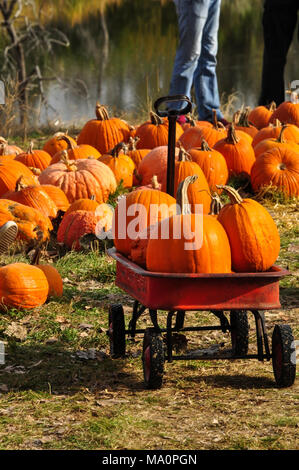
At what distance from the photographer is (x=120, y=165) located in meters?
6.84

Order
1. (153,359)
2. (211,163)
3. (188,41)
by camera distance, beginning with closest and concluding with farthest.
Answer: (153,359) < (211,163) < (188,41)

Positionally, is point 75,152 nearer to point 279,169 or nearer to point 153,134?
point 153,134

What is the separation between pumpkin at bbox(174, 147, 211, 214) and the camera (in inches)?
226

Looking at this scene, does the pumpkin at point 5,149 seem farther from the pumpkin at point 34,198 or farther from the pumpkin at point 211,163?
the pumpkin at point 211,163

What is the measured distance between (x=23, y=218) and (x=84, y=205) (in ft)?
1.53

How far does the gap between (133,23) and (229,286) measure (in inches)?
1045

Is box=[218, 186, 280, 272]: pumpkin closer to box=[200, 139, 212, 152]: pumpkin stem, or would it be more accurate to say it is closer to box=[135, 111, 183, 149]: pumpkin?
box=[200, 139, 212, 152]: pumpkin stem

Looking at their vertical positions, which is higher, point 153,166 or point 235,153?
point 235,153

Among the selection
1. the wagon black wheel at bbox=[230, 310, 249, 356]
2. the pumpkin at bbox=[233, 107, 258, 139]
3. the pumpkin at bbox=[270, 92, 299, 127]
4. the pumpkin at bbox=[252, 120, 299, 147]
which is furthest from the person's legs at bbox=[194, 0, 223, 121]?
the wagon black wheel at bbox=[230, 310, 249, 356]

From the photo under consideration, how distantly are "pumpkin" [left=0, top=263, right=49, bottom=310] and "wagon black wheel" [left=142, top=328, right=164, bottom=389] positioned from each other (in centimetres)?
117

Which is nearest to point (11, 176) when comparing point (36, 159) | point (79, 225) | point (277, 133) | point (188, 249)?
point (36, 159)

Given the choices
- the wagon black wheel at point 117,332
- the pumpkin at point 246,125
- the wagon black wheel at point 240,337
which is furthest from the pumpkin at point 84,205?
the pumpkin at point 246,125

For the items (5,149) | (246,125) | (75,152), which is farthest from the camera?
(246,125)

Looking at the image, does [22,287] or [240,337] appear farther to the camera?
[22,287]
